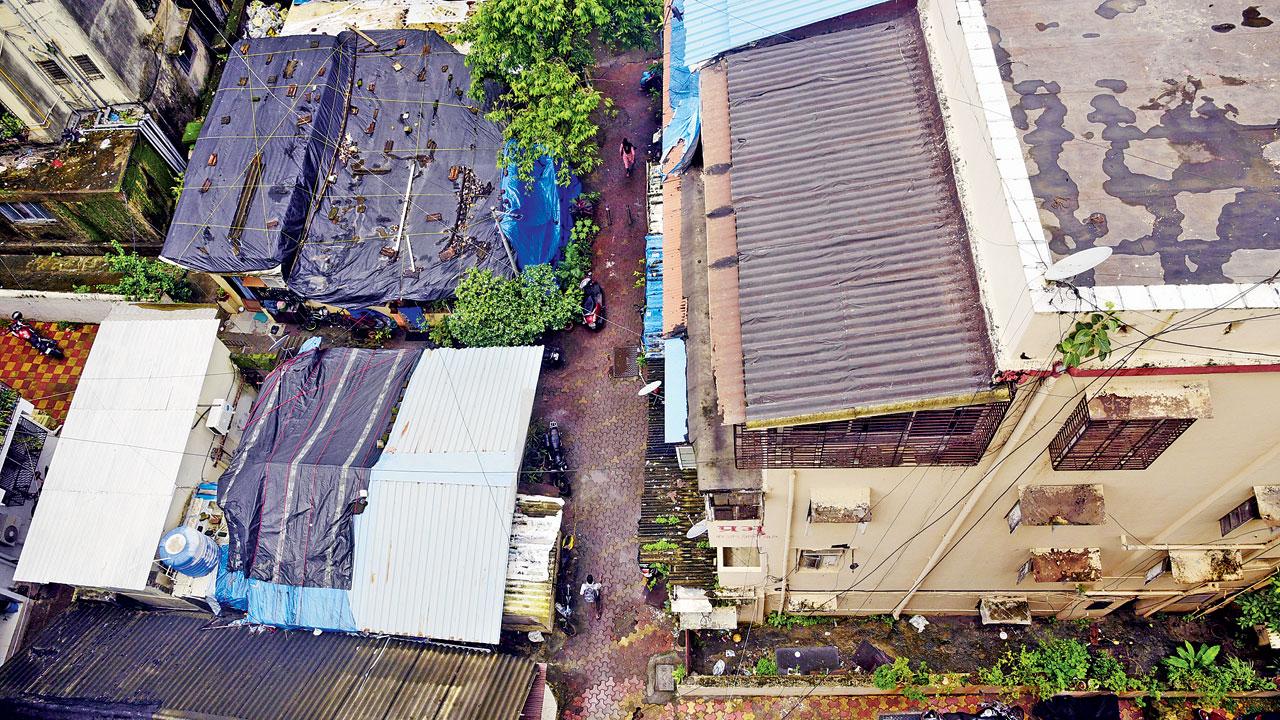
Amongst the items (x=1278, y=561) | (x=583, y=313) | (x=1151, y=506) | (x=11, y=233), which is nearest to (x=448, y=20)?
(x=583, y=313)

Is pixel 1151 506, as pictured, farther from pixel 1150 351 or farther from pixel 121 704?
pixel 121 704

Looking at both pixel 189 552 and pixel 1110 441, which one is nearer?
pixel 1110 441

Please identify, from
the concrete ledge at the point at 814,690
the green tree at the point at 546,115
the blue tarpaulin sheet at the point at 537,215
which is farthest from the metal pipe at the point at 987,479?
the green tree at the point at 546,115

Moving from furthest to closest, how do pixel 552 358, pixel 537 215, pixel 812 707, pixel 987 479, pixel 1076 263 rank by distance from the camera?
1. pixel 552 358
2. pixel 537 215
3. pixel 812 707
4. pixel 987 479
5. pixel 1076 263

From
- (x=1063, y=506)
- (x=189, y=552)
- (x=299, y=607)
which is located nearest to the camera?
(x=1063, y=506)

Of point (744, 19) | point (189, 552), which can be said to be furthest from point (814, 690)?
point (189, 552)

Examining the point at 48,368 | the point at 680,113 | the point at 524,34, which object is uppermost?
the point at 524,34

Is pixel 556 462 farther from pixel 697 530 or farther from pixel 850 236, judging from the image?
pixel 850 236
